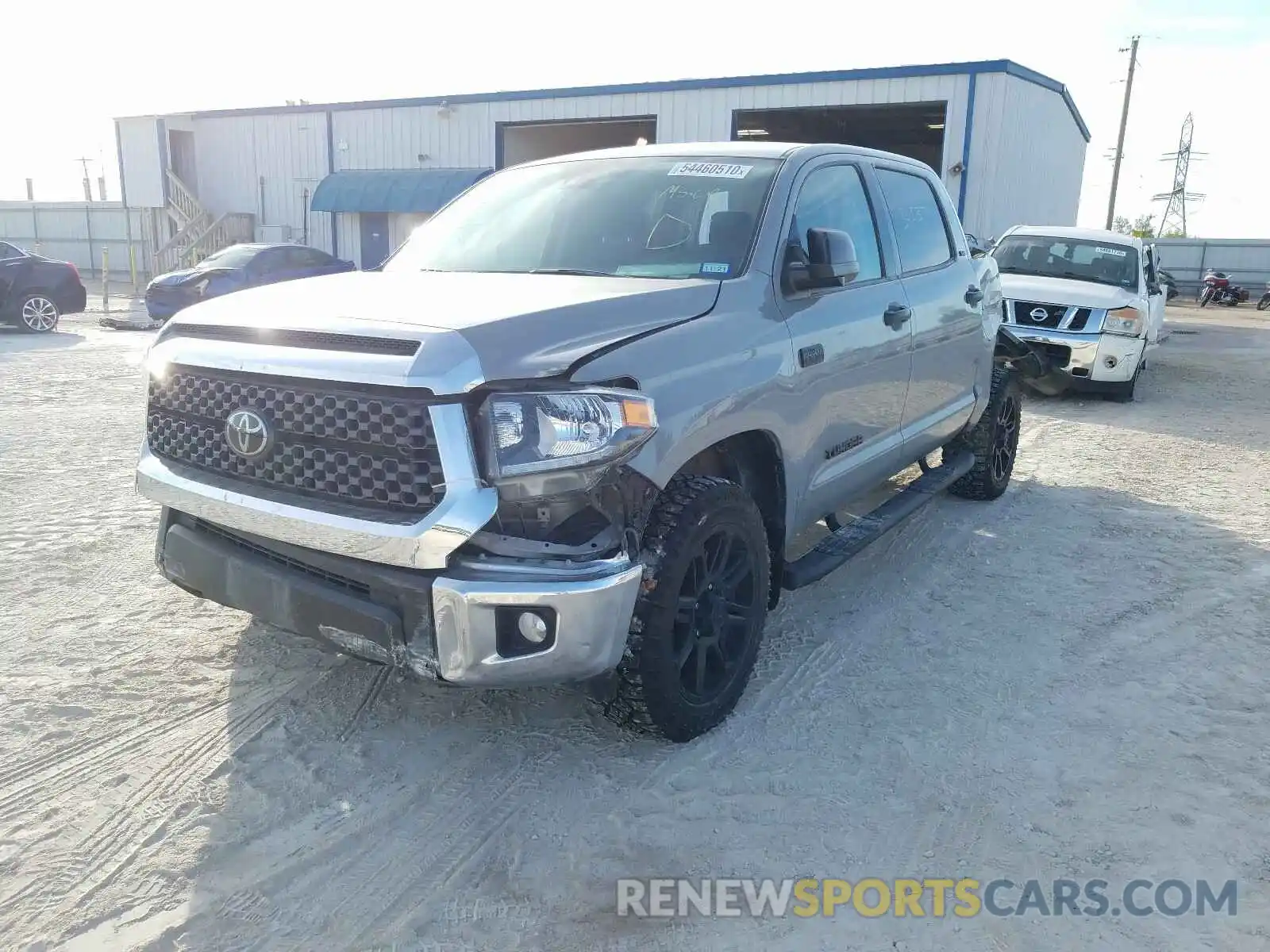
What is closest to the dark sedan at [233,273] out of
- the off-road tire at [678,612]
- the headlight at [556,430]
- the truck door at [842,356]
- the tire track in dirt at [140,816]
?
the truck door at [842,356]

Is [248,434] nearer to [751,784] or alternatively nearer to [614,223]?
[614,223]

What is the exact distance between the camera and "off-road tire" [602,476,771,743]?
303 cm

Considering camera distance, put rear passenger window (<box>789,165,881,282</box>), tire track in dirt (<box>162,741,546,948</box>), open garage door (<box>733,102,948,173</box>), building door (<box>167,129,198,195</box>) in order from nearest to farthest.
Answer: tire track in dirt (<box>162,741,546,948</box>) → rear passenger window (<box>789,165,881,282</box>) → open garage door (<box>733,102,948,173</box>) → building door (<box>167,129,198,195</box>)

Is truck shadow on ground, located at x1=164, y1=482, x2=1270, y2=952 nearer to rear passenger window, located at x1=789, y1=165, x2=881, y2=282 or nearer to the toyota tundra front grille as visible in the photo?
the toyota tundra front grille

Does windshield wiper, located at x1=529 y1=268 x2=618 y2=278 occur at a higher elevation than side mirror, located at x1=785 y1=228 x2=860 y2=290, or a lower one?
lower

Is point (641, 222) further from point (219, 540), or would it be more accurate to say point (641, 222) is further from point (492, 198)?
point (219, 540)

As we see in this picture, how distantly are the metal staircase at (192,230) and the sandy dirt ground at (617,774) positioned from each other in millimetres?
25128

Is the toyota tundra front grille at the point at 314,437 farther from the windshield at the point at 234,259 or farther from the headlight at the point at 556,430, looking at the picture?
the windshield at the point at 234,259

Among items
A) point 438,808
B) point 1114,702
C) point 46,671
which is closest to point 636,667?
point 438,808

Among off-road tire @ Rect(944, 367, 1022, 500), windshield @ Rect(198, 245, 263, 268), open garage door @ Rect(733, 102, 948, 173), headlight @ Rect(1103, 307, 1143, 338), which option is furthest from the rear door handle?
open garage door @ Rect(733, 102, 948, 173)

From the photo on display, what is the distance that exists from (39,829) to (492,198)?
3.03m

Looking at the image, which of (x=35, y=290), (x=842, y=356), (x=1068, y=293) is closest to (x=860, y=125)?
(x=1068, y=293)

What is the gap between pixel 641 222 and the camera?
156 inches

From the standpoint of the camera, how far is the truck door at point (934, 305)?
4.89 meters
